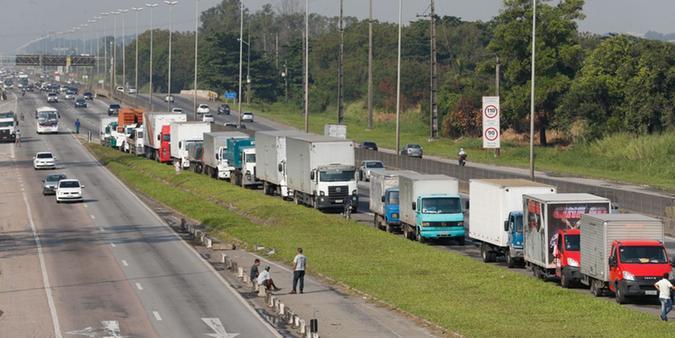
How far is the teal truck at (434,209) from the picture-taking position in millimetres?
59062

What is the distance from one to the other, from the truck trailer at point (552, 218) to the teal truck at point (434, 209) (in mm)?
11525

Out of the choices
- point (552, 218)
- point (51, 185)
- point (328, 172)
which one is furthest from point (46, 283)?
point (51, 185)

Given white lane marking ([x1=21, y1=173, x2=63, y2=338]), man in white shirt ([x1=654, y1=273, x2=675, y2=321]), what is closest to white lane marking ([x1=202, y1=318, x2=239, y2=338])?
white lane marking ([x1=21, y1=173, x2=63, y2=338])

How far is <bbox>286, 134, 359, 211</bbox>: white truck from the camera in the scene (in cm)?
7281

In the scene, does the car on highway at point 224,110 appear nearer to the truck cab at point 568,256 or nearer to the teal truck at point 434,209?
the teal truck at point 434,209

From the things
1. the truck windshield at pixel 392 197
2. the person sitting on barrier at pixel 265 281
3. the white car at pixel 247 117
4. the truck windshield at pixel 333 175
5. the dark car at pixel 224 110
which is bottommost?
the person sitting on barrier at pixel 265 281

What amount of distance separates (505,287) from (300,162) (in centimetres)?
3209

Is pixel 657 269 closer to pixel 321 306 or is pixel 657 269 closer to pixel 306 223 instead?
pixel 321 306

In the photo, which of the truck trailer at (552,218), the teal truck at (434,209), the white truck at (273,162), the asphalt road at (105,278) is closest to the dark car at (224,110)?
the asphalt road at (105,278)

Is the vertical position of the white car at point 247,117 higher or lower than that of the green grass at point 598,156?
higher

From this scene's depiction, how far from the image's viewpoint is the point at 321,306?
1687 inches

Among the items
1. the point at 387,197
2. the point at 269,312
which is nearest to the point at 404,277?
the point at 269,312

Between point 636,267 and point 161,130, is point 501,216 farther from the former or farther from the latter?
point 161,130

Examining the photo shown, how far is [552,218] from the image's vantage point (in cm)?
4662
